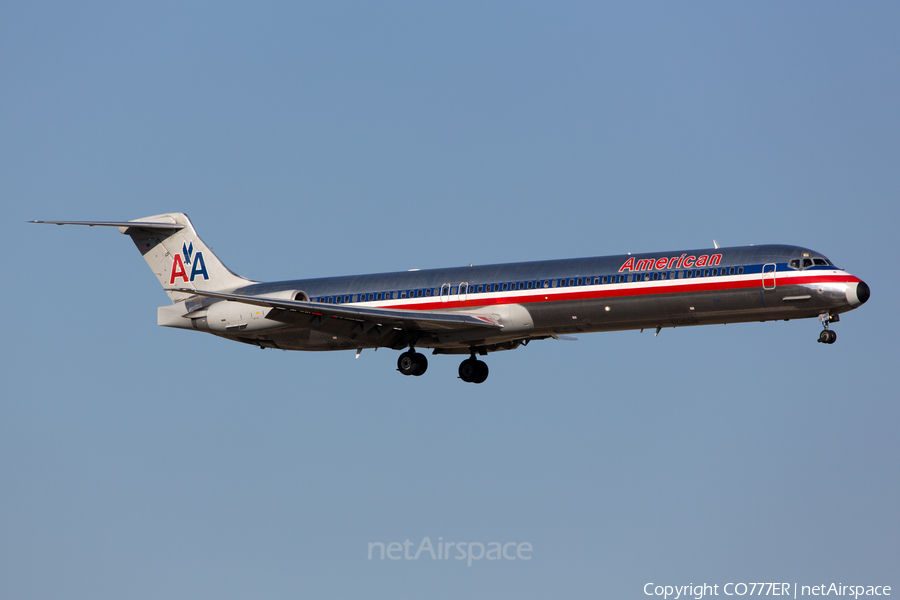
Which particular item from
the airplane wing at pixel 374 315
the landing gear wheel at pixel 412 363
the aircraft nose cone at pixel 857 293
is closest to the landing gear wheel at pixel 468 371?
the landing gear wheel at pixel 412 363

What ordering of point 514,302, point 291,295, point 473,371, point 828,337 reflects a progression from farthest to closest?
point 473,371
point 291,295
point 514,302
point 828,337

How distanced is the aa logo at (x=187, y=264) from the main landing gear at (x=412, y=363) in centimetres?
1008

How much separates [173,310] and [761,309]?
21.3 m

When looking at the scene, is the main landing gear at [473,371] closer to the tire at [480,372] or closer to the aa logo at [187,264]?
the tire at [480,372]

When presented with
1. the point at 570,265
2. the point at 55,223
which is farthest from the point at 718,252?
the point at 55,223

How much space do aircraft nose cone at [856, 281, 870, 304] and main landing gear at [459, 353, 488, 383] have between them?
13281mm

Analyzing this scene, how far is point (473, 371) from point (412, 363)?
8.93ft

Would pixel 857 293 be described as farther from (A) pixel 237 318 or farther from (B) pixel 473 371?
(A) pixel 237 318

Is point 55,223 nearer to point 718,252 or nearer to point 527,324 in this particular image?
point 527,324

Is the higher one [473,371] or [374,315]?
[374,315]

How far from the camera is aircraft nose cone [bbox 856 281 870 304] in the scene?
31361mm

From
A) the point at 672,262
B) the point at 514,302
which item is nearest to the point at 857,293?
the point at 672,262

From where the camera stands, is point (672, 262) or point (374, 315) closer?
point (672, 262)

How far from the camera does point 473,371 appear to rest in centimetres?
3912
